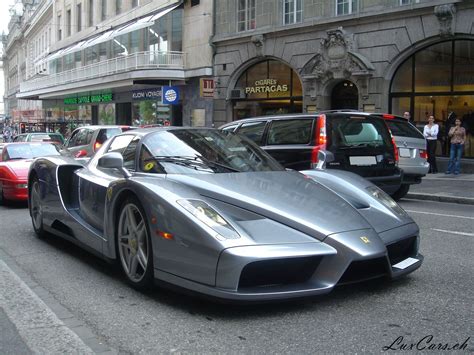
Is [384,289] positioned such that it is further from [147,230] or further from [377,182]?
[377,182]

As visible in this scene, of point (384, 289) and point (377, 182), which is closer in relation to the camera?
point (384, 289)

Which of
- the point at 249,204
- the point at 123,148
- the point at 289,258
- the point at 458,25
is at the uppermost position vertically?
the point at 458,25

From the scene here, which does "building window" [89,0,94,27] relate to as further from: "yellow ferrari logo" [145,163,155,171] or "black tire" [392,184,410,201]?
"yellow ferrari logo" [145,163,155,171]

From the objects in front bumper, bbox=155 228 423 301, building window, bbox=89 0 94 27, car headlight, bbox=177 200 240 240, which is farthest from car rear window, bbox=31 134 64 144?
building window, bbox=89 0 94 27

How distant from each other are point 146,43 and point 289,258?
29.3 meters

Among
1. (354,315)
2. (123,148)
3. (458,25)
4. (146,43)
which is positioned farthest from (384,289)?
(146,43)

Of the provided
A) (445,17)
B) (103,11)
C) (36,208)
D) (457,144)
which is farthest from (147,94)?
(36,208)

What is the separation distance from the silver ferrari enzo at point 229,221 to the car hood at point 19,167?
5.07 meters

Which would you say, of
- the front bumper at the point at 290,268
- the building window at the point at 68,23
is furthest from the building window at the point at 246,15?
the building window at the point at 68,23

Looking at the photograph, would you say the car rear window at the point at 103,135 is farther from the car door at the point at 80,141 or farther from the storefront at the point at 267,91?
the storefront at the point at 267,91

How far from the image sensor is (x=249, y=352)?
335 cm

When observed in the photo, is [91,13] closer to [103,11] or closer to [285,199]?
[103,11]

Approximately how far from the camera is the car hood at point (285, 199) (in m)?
4.05

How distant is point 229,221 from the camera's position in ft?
13.0
